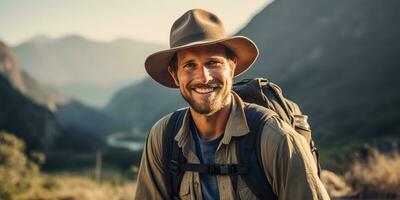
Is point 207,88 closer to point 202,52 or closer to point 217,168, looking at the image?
point 202,52

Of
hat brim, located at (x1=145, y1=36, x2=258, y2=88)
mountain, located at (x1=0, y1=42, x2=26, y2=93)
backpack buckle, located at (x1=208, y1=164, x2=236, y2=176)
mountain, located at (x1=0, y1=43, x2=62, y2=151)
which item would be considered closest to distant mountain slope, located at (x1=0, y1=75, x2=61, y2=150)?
mountain, located at (x1=0, y1=43, x2=62, y2=151)

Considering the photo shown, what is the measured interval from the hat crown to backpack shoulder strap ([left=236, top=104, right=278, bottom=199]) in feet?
1.77

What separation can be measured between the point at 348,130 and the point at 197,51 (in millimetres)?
58073

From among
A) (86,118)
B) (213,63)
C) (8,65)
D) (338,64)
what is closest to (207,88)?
(213,63)

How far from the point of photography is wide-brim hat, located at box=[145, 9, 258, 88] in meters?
2.66

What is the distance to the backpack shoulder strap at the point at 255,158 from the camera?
2.34 m

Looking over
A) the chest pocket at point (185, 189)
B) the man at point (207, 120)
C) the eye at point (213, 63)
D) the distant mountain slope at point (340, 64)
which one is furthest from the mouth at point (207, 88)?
the distant mountain slope at point (340, 64)

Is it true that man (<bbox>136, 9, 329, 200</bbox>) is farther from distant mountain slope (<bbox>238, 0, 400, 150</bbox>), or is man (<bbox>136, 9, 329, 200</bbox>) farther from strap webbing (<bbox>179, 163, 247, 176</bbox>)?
distant mountain slope (<bbox>238, 0, 400, 150</bbox>)

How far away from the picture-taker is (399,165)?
9.27 meters

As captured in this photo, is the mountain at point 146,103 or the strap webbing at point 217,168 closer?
the strap webbing at point 217,168

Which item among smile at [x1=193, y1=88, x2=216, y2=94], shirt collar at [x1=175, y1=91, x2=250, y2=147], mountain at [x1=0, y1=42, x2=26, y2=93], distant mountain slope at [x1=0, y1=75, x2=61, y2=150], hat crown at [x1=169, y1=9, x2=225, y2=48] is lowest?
shirt collar at [x1=175, y1=91, x2=250, y2=147]

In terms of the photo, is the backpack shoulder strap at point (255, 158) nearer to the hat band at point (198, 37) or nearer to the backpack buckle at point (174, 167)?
the backpack buckle at point (174, 167)

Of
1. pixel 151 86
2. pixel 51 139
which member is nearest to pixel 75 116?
pixel 151 86

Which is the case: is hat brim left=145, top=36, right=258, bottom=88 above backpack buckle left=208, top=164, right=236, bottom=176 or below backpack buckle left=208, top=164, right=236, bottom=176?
above
